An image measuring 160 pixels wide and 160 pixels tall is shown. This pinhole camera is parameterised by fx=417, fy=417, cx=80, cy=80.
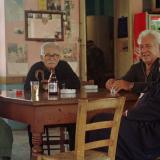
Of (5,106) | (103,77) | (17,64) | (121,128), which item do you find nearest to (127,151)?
(121,128)

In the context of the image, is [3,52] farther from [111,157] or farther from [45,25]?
[111,157]

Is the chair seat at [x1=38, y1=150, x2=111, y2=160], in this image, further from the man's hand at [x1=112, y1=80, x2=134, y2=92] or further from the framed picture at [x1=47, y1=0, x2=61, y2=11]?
the framed picture at [x1=47, y1=0, x2=61, y2=11]

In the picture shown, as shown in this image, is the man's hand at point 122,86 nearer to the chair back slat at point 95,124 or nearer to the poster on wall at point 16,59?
the chair back slat at point 95,124

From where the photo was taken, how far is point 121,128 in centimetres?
286

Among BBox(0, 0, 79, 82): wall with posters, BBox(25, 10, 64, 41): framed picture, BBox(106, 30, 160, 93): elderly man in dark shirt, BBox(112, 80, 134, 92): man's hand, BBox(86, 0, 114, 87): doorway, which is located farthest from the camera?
BBox(86, 0, 114, 87): doorway

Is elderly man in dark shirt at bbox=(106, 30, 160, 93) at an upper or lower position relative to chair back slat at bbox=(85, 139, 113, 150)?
upper

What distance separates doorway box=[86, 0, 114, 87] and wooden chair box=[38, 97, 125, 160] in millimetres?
5794

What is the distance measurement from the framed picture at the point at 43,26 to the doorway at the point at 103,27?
2308 millimetres

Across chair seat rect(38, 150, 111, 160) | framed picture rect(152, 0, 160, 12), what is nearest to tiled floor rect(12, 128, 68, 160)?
chair seat rect(38, 150, 111, 160)

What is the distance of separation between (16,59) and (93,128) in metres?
3.64

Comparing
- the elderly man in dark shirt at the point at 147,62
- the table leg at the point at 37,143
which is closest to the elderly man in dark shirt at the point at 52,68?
the elderly man in dark shirt at the point at 147,62

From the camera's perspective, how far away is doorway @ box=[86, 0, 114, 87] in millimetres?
8370

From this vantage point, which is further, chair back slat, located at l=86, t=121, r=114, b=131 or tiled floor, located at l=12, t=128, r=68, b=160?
tiled floor, located at l=12, t=128, r=68, b=160

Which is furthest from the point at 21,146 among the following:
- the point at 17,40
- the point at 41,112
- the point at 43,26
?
the point at 41,112
